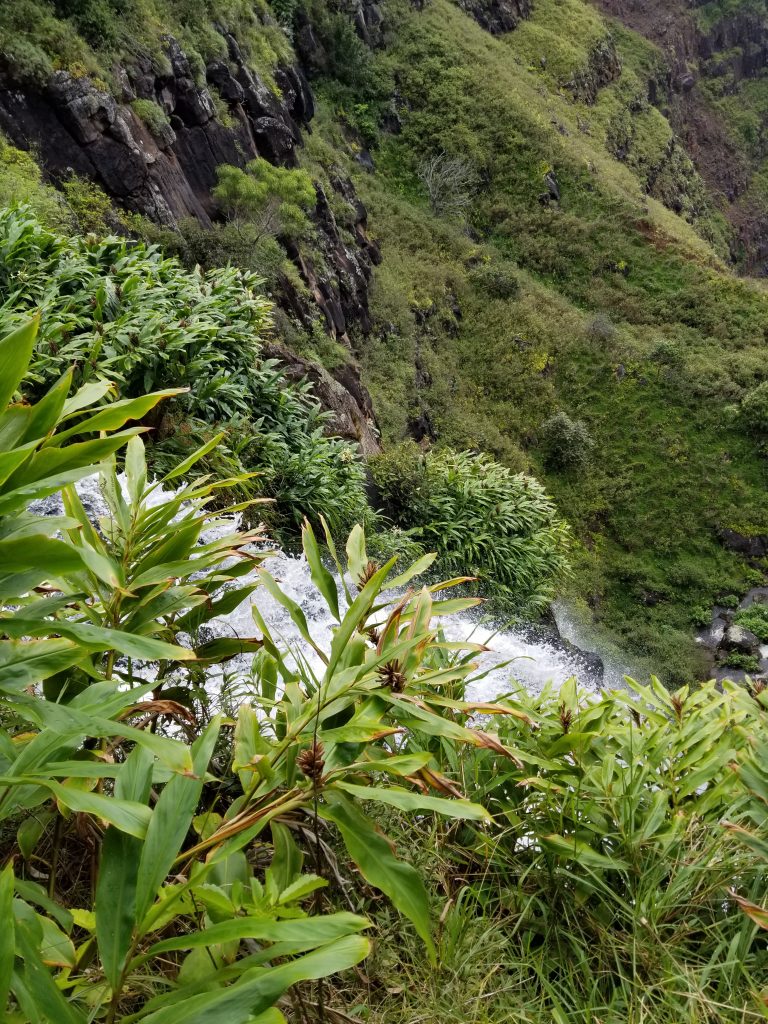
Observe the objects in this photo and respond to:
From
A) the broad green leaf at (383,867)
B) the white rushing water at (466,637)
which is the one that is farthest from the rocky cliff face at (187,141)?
the broad green leaf at (383,867)

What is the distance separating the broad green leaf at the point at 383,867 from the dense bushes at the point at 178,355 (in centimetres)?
339

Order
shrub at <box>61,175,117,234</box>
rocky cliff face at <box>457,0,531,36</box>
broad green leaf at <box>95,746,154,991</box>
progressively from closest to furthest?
broad green leaf at <box>95,746,154,991</box> → shrub at <box>61,175,117,234</box> → rocky cliff face at <box>457,0,531,36</box>

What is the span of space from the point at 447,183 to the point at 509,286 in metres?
5.69

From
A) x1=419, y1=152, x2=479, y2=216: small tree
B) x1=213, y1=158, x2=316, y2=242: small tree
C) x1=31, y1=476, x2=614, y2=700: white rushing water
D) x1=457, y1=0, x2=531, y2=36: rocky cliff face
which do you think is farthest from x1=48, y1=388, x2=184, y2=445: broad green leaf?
x1=457, y1=0, x2=531, y2=36: rocky cliff face

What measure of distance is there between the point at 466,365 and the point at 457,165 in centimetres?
989

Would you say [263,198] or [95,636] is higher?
[95,636]

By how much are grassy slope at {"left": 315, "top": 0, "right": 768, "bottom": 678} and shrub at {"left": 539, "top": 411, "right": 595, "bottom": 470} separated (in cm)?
38

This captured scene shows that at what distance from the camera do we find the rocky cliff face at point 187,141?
36.2 feet

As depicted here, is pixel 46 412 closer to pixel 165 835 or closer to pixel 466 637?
pixel 165 835

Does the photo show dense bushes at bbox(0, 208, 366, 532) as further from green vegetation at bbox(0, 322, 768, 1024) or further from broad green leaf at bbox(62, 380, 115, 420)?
green vegetation at bbox(0, 322, 768, 1024)

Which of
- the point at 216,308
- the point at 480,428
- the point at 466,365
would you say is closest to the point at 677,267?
the point at 466,365

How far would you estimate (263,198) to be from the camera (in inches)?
579

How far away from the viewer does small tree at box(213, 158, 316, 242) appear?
46.9ft

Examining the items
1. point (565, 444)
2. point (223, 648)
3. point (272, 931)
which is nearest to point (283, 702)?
point (223, 648)
